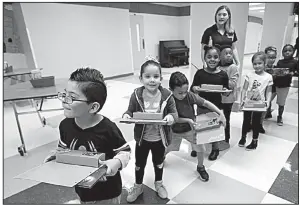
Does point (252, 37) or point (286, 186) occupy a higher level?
point (252, 37)

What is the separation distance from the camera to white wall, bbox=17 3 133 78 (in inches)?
183

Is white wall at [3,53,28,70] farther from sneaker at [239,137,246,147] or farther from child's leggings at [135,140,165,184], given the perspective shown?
sneaker at [239,137,246,147]

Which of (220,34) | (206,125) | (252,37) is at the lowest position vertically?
(206,125)

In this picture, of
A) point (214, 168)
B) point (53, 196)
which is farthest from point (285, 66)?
point (53, 196)

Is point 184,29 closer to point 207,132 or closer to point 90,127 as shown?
point 207,132

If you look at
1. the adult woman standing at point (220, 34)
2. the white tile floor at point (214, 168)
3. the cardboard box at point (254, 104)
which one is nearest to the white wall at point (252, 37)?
the white tile floor at point (214, 168)

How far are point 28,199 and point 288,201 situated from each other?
6.12 feet

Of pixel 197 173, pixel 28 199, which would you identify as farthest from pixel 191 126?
pixel 28 199

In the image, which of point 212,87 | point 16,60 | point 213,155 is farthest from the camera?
point 16,60

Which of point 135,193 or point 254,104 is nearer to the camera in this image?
point 135,193

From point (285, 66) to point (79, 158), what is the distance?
264cm

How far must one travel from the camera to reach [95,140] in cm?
85

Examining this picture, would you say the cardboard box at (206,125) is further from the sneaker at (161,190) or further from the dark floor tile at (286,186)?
the dark floor tile at (286,186)

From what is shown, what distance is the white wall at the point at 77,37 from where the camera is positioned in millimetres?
4645
